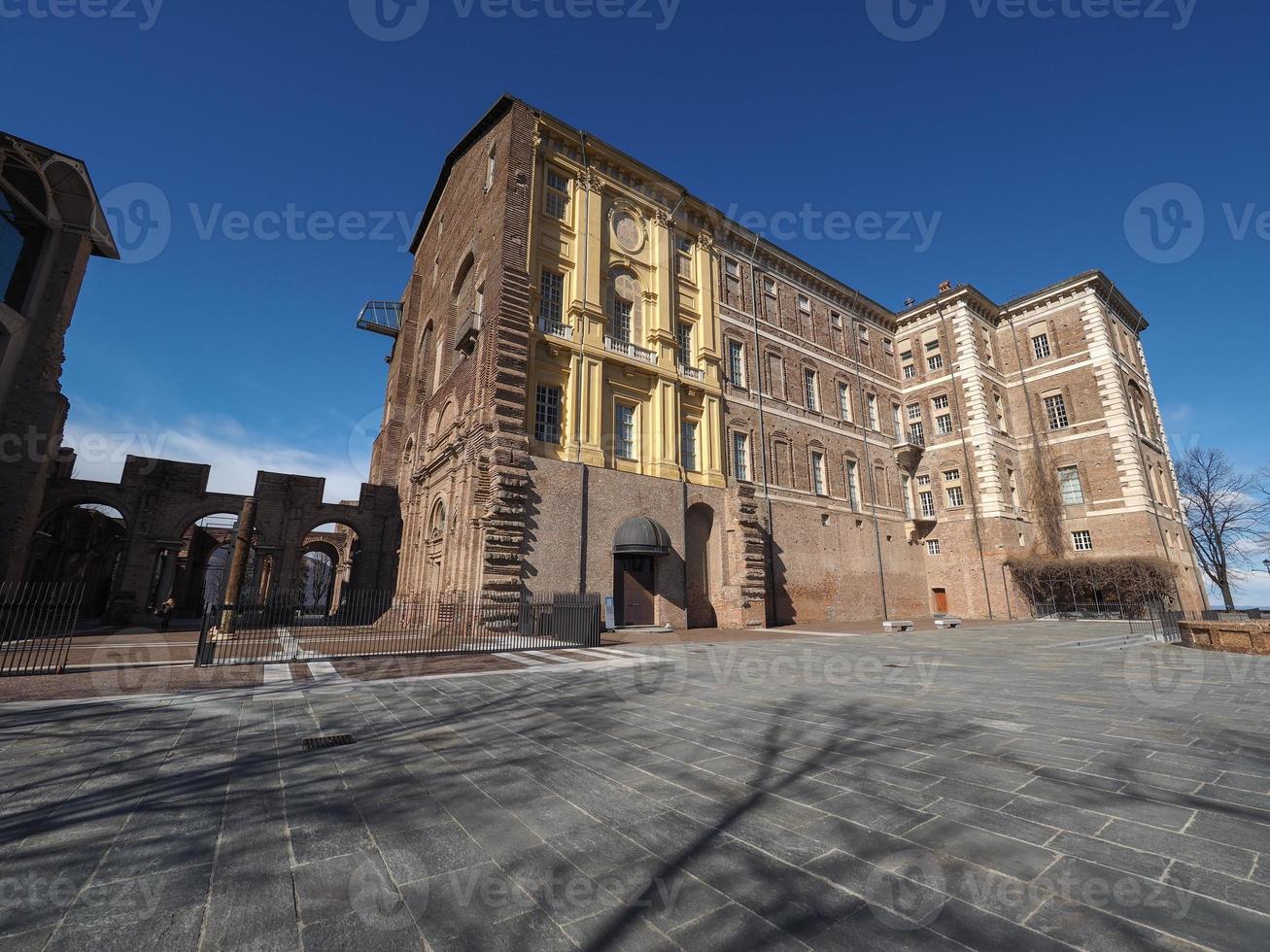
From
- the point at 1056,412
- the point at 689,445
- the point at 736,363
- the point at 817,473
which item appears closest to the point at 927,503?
the point at 817,473

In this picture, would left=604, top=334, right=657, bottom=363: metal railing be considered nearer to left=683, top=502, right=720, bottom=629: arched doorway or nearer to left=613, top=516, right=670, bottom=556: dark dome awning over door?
left=683, top=502, right=720, bottom=629: arched doorway

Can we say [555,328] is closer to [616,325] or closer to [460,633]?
[616,325]

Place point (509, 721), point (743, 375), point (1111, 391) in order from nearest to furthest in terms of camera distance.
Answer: point (509, 721)
point (743, 375)
point (1111, 391)

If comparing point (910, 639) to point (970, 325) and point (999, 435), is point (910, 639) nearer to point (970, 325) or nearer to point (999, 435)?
point (999, 435)

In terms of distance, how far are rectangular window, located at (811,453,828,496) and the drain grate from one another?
24.2 m

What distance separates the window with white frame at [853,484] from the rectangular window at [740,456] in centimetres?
777

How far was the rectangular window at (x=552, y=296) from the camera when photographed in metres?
19.2

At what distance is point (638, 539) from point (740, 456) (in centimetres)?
819

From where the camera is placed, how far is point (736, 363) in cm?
2483

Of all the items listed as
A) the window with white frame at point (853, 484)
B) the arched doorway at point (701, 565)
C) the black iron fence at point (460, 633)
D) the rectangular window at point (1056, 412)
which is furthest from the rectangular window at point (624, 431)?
the rectangular window at point (1056, 412)

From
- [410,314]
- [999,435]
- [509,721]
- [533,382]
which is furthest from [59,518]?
[999,435]

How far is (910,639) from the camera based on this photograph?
49.3ft

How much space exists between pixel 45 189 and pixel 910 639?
3530cm

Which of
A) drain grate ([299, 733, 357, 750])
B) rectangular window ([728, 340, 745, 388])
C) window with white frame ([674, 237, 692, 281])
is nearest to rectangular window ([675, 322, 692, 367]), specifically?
rectangular window ([728, 340, 745, 388])
